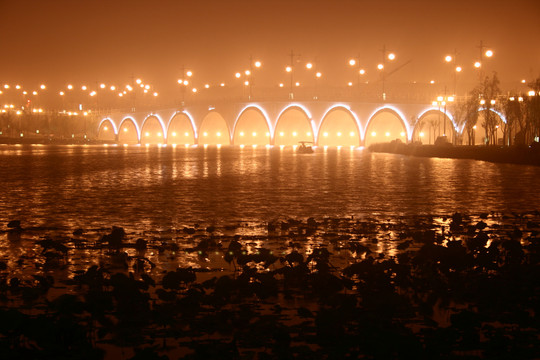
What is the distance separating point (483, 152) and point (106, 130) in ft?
467

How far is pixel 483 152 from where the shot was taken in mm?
43438

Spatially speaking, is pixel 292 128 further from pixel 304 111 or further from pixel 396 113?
pixel 396 113

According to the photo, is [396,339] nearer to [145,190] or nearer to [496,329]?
[496,329]

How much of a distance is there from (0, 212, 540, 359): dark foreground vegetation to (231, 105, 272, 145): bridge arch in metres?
103

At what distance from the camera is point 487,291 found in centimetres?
615

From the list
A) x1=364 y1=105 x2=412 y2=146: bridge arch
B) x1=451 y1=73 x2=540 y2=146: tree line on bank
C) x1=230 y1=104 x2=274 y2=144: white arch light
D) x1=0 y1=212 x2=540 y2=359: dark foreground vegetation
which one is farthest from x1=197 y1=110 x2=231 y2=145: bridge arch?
x1=0 y1=212 x2=540 y2=359: dark foreground vegetation

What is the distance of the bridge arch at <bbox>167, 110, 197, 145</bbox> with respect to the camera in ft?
456

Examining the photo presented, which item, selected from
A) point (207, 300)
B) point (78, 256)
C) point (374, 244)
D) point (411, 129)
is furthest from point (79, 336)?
point (411, 129)

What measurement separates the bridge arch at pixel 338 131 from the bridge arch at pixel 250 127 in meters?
10.4

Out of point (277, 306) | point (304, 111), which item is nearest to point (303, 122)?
point (304, 111)

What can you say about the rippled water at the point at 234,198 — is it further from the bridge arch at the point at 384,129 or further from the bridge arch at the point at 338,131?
the bridge arch at the point at 338,131

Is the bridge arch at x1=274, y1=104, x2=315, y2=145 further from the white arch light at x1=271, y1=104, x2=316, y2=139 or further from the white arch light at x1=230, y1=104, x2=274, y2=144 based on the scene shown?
the white arch light at x1=271, y1=104, x2=316, y2=139

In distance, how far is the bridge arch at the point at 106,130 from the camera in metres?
163

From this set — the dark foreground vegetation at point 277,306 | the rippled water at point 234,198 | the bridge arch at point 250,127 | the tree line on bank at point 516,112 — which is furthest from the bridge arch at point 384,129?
the dark foreground vegetation at point 277,306
